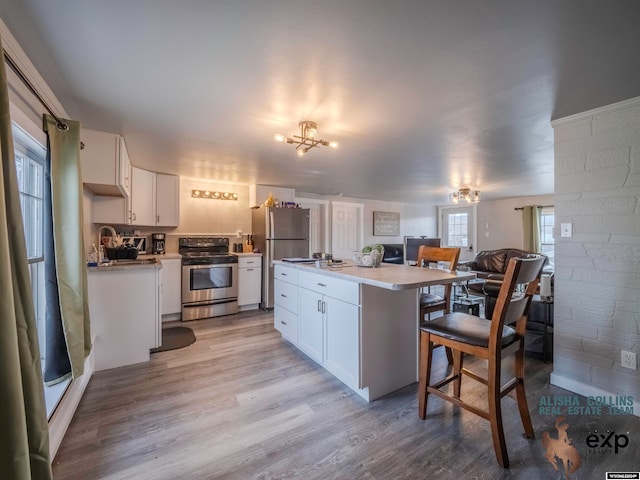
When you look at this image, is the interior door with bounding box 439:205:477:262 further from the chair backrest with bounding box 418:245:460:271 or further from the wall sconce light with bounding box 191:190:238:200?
the wall sconce light with bounding box 191:190:238:200

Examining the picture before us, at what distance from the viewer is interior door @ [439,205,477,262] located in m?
7.67

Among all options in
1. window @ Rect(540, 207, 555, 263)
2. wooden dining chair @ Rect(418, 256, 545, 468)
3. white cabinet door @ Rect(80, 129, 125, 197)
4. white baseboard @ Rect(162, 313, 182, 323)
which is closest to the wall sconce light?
white baseboard @ Rect(162, 313, 182, 323)

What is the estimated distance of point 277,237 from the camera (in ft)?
14.7

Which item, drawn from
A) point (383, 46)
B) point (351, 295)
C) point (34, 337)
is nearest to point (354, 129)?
point (383, 46)

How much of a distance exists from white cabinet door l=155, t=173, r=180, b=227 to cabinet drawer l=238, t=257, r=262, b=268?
108cm

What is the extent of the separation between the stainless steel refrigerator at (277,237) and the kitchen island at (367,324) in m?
2.03

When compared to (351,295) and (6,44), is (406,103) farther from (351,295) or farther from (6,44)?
(6,44)

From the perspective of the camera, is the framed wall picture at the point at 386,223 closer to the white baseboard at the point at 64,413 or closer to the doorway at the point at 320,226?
the doorway at the point at 320,226

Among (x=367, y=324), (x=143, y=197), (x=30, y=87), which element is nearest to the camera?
(x=30, y=87)

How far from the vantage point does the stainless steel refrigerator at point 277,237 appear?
444cm

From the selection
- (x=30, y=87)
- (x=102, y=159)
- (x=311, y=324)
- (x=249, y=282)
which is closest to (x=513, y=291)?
(x=311, y=324)

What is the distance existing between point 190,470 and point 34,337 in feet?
3.10

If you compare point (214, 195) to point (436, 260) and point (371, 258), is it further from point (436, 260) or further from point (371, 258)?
point (436, 260)

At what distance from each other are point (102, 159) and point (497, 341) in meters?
3.26
